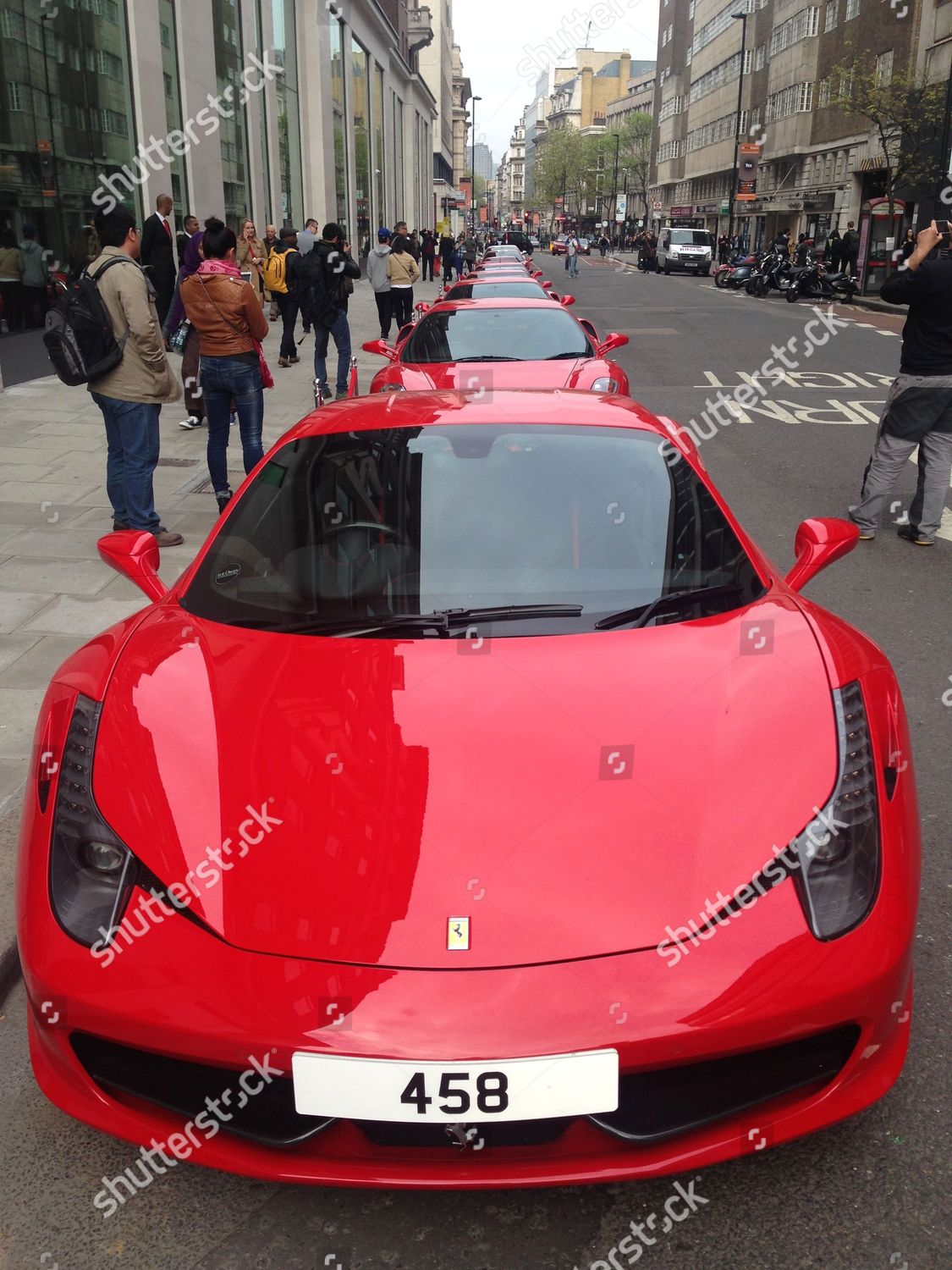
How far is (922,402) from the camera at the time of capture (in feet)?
22.5

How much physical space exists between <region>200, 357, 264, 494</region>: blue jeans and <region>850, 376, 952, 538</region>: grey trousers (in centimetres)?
412

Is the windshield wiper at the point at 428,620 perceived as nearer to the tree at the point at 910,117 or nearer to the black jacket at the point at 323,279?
the black jacket at the point at 323,279

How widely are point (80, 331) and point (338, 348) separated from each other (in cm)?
708

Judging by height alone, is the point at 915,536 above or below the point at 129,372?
below

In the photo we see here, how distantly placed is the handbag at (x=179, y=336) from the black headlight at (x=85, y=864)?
23.3ft

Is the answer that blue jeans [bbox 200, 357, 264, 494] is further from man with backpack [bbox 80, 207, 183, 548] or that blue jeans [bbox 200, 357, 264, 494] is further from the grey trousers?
the grey trousers

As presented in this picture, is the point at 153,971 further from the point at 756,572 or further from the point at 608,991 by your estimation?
the point at 756,572

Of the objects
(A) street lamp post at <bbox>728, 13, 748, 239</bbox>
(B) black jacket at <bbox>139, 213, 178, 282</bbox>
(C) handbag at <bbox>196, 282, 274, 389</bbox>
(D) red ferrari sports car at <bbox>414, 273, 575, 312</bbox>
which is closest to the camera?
(C) handbag at <bbox>196, 282, 274, 389</bbox>

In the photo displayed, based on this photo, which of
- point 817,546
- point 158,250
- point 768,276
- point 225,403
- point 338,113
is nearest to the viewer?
point 817,546

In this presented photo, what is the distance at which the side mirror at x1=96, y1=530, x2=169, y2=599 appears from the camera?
130 inches

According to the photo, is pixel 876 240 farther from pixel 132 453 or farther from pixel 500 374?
pixel 132 453

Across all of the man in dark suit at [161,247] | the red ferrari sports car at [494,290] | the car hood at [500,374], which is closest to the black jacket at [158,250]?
the man in dark suit at [161,247]

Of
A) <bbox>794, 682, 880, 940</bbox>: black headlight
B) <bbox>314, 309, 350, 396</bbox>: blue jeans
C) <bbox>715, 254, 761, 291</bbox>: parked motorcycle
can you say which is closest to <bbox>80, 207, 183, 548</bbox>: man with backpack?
<bbox>794, 682, 880, 940</bbox>: black headlight

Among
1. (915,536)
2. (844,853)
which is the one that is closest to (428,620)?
(844,853)
